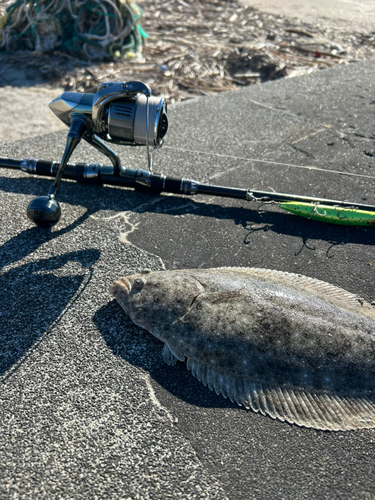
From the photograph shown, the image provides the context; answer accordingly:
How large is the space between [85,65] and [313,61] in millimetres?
4377

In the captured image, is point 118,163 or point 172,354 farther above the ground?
point 118,163

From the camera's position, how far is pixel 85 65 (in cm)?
799

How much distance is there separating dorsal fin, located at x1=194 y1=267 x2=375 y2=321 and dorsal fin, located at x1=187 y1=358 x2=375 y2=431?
1.67ft

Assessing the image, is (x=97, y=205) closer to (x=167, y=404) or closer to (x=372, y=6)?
(x=167, y=404)

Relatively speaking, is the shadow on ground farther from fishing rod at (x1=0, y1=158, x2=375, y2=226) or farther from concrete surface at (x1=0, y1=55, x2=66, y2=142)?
concrete surface at (x1=0, y1=55, x2=66, y2=142)

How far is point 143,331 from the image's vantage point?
2.54 metres

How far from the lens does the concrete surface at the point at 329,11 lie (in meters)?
10.8

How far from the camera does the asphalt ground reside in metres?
1.93

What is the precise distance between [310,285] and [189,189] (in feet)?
4.43

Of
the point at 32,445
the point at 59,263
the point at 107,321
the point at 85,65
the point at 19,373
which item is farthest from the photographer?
the point at 85,65

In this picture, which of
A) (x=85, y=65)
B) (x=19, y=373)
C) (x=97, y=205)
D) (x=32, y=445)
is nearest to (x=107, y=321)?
(x=19, y=373)

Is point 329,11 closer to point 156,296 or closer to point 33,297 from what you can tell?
point 156,296

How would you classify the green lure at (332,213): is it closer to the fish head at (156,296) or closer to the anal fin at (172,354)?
the fish head at (156,296)

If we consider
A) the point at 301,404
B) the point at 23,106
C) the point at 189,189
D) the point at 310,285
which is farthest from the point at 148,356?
the point at 23,106
